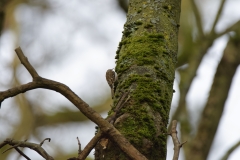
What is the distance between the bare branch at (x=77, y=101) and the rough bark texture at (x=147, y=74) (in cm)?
7

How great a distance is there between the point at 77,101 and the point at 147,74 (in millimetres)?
372

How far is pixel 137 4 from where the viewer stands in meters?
1.73

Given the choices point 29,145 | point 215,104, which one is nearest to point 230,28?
point 215,104

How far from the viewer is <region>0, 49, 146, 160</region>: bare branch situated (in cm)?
112

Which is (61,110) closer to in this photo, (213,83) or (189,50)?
(189,50)

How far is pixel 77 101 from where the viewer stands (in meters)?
1.15

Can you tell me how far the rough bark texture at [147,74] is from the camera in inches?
50.5

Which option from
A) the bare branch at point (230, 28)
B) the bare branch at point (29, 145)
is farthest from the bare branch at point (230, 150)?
the bare branch at point (29, 145)

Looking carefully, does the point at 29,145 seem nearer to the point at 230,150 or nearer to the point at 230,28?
the point at 230,150

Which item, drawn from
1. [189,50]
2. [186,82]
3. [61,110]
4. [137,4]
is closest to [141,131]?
[137,4]

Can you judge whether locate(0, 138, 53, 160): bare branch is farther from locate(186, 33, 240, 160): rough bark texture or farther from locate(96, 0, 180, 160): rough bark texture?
locate(186, 33, 240, 160): rough bark texture

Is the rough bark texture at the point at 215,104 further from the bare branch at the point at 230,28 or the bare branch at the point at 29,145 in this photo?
the bare branch at the point at 29,145

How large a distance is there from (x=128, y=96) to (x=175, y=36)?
39cm

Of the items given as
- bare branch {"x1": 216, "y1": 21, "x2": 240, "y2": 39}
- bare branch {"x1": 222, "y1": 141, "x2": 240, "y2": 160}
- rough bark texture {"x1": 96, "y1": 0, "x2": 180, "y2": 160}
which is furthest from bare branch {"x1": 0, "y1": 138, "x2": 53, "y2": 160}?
bare branch {"x1": 216, "y1": 21, "x2": 240, "y2": 39}
